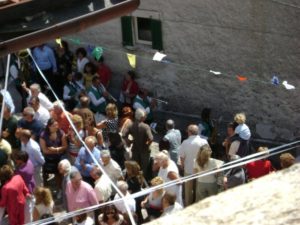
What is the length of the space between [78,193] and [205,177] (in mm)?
1588

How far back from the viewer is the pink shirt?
9.56 m

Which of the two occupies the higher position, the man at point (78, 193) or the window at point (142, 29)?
the window at point (142, 29)

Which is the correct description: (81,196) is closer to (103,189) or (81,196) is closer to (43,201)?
(103,189)

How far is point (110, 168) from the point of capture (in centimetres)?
1021

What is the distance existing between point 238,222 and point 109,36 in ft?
39.6

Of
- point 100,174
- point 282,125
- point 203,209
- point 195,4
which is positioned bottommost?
point 282,125

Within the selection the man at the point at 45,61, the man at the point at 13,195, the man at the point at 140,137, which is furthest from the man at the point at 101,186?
the man at the point at 45,61

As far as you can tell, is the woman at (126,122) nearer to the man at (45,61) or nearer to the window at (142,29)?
the window at (142,29)

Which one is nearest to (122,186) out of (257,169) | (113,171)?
(113,171)

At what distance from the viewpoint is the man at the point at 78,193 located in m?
9.54

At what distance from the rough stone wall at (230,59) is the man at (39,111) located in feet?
11.2

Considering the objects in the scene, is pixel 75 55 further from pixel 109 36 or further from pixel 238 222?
pixel 238 222

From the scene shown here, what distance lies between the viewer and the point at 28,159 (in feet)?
33.1

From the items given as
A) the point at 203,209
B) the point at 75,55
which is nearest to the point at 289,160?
the point at 203,209
